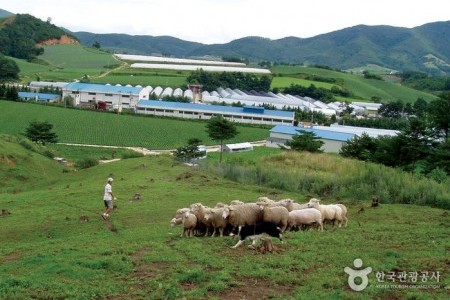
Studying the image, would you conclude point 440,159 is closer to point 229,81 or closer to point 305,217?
point 305,217

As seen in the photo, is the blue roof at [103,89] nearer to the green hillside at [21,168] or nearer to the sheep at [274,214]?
the green hillside at [21,168]

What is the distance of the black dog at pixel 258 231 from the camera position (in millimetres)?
15508

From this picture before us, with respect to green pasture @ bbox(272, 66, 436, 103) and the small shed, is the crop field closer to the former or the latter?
the small shed

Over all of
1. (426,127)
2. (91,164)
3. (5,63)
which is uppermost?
(5,63)

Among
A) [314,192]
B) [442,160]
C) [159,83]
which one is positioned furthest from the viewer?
[159,83]

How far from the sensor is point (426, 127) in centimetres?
4591

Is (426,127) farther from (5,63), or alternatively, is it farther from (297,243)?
(5,63)

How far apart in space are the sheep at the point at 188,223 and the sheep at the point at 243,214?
4.30 ft

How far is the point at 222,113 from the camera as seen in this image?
107 m

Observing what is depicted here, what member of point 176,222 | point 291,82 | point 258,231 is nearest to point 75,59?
point 291,82

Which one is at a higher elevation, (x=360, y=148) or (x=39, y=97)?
(x=39, y=97)

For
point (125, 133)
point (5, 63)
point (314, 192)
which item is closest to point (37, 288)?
point (314, 192)

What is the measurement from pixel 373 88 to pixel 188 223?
166 meters

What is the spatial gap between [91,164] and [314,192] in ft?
76.9
